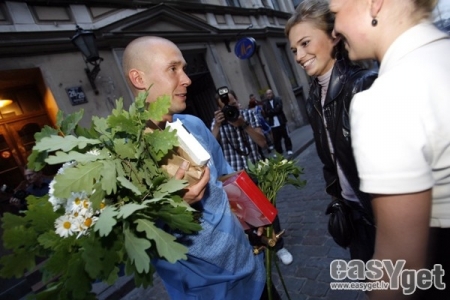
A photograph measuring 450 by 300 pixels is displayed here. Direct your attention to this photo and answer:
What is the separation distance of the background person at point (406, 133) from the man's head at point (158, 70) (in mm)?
1032

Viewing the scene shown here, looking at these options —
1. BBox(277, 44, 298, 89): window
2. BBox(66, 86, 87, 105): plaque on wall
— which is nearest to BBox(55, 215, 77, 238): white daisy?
BBox(66, 86, 87, 105): plaque on wall

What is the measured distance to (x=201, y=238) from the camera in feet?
4.19

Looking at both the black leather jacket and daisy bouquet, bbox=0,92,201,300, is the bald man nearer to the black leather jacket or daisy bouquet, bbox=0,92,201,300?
daisy bouquet, bbox=0,92,201,300

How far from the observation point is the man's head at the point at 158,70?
151cm

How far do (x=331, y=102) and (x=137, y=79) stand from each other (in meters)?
1.17

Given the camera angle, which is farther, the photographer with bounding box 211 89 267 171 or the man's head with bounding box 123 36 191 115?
the photographer with bounding box 211 89 267 171

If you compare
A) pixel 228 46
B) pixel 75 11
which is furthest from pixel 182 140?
pixel 228 46

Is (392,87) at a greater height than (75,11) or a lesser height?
lesser

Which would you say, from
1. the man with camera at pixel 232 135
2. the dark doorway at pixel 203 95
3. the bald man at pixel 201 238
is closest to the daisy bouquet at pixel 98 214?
the bald man at pixel 201 238

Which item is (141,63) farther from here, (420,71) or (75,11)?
(75,11)

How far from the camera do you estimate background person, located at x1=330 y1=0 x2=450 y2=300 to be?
0.69 m

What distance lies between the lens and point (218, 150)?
1847 mm

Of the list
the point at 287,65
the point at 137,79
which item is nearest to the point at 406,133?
the point at 137,79

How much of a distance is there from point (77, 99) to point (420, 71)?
6.03 m
